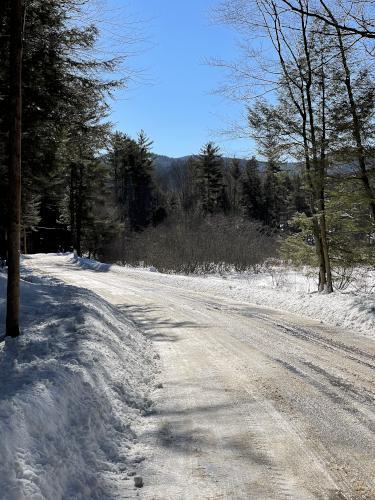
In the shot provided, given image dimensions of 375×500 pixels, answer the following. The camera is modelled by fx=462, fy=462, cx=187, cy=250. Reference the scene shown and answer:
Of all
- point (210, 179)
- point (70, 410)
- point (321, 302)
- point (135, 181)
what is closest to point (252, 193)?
point (210, 179)


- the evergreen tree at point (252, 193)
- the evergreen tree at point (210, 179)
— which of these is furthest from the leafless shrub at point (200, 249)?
the evergreen tree at point (252, 193)

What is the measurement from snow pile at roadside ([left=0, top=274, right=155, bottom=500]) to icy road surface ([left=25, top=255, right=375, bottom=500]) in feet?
0.89

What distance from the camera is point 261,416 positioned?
193 inches

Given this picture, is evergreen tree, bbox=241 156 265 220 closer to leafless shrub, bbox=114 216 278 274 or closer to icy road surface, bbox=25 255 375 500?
leafless shrub, bbox=114 216 278 274

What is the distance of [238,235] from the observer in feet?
115

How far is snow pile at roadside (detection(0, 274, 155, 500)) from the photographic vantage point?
→ 10.5 feet

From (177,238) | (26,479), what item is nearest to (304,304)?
(26,479)

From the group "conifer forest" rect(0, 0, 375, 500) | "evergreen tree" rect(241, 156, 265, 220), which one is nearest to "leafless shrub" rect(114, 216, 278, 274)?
"conifer forest" rect(0, 0, 375, 500)

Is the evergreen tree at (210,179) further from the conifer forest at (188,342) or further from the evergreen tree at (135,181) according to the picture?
the conifer forest at (188,342)

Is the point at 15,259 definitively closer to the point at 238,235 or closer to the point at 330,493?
the point at 330,493

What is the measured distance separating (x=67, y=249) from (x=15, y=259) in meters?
50.3

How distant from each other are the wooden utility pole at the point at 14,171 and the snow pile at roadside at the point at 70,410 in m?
0.51

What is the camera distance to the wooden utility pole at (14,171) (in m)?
6.48

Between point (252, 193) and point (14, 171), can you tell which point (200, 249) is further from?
point (252, 193)
